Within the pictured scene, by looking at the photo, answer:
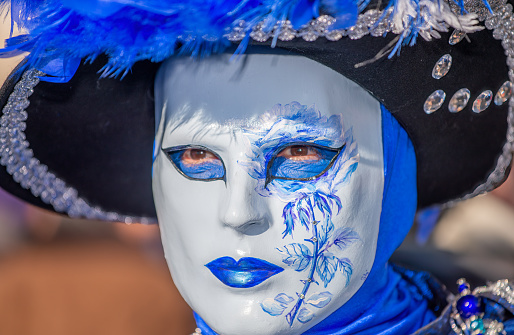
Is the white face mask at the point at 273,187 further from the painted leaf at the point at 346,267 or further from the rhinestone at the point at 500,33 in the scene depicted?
the rhinestone at the point at 500,33

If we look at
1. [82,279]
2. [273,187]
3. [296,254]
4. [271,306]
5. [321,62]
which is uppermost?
[321,62]

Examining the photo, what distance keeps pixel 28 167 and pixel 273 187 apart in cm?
68

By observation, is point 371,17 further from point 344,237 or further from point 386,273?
point 386,273

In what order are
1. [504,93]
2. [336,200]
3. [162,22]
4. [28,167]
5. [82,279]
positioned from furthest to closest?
[82,279] < [28,167] < [504,93] < [336,200] < [162,22]

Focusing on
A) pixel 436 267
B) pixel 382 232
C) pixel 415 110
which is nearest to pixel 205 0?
pixel 415 110

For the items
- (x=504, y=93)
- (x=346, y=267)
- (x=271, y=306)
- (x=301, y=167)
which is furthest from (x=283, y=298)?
(x=504, y=93)

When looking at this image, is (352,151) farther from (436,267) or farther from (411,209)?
(436,267)

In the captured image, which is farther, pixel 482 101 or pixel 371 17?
pixel 482 101

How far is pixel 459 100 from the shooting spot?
1352mm

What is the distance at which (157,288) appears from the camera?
2920 millimetres

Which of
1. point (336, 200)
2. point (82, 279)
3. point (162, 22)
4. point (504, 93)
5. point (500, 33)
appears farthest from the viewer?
point (82, 279)

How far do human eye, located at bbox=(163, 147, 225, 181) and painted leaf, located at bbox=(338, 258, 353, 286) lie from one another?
0.28m

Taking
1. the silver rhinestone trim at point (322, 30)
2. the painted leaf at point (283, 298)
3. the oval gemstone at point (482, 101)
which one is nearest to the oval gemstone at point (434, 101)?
the oval gemstone at point (482, 101)

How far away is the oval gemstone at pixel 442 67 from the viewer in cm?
124
